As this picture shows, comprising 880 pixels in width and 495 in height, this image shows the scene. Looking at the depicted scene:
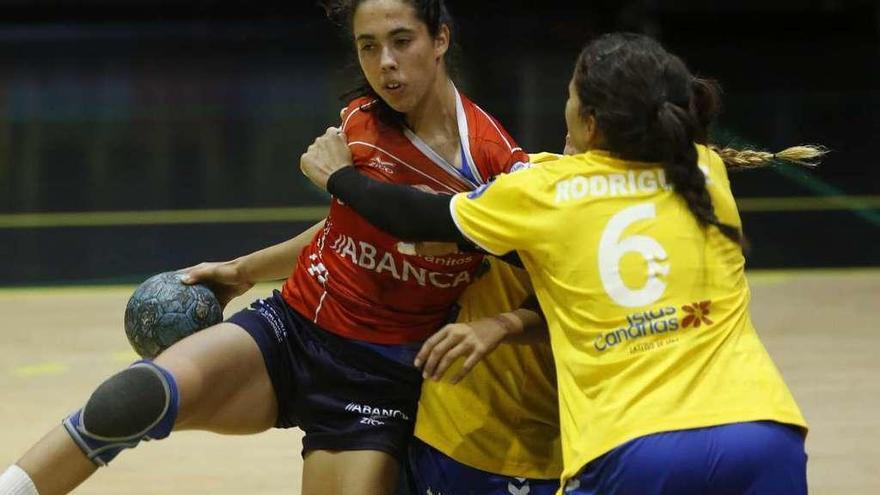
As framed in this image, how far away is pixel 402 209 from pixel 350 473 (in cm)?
70

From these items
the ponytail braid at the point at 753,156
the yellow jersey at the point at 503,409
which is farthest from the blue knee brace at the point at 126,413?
the ponytail braid at the point at 753,156

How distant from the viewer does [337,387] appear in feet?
10.1

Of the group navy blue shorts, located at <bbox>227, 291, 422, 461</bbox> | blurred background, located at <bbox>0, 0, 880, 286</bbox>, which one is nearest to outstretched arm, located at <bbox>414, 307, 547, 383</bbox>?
navy blue shorts, located at <bbox>227, 291, 422, 461</bbox>

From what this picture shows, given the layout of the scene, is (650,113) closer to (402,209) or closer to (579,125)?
(579,125)

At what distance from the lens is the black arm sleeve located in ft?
8.43

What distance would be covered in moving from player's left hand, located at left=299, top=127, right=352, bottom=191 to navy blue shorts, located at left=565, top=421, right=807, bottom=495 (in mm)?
919

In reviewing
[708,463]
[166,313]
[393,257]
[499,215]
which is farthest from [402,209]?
[166,313]

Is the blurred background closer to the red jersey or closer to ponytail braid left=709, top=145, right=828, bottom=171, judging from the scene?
the red jersey

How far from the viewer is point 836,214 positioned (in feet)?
24.7

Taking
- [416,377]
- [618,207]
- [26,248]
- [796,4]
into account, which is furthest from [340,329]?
[796,4]

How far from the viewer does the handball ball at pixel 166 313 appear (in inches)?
127

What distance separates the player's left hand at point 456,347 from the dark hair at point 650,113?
0.46 m

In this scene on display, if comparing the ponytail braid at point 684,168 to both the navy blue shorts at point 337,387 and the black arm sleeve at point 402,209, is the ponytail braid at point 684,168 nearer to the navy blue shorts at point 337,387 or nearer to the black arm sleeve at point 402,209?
the black arm sleeve at point 402,209

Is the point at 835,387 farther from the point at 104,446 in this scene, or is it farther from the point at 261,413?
the point at 104,446
